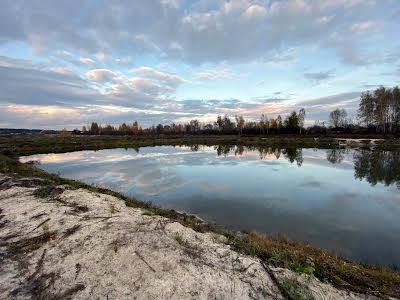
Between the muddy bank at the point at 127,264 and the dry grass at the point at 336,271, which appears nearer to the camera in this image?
the muddy bank at the point at 127,264

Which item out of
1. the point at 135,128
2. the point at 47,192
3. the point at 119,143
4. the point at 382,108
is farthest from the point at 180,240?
the point at 135,128

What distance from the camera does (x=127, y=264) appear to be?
674cm

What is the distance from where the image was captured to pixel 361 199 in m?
17.0

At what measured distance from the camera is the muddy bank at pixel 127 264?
5859mm

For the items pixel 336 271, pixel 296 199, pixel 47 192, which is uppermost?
pixel 47 192

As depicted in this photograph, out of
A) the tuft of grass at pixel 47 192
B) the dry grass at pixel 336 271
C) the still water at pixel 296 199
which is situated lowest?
the still water at pixel 296 199

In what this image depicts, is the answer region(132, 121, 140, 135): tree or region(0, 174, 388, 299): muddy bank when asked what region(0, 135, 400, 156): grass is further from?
region(132, 121, 140, 135): tree

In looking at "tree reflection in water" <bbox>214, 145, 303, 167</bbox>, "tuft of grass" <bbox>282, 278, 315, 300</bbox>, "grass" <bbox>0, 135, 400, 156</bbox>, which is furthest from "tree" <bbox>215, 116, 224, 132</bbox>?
"tuft of grass" <bbox>282, 278, 315, 300</bbox>

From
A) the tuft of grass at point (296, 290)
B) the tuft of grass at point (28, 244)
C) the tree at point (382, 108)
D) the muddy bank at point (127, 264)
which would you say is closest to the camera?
the tuft of grass at point (296, 290)

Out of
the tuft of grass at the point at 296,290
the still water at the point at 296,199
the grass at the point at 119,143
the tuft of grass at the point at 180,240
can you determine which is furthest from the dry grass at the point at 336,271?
the grass at the point at 119,143

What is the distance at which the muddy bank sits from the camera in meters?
5.86

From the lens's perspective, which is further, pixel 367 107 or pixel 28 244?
pixel 367 107

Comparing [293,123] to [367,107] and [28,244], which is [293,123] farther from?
[28,244]

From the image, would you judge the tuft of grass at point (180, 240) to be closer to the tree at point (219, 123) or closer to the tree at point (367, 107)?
the tree at point (367, 107)
